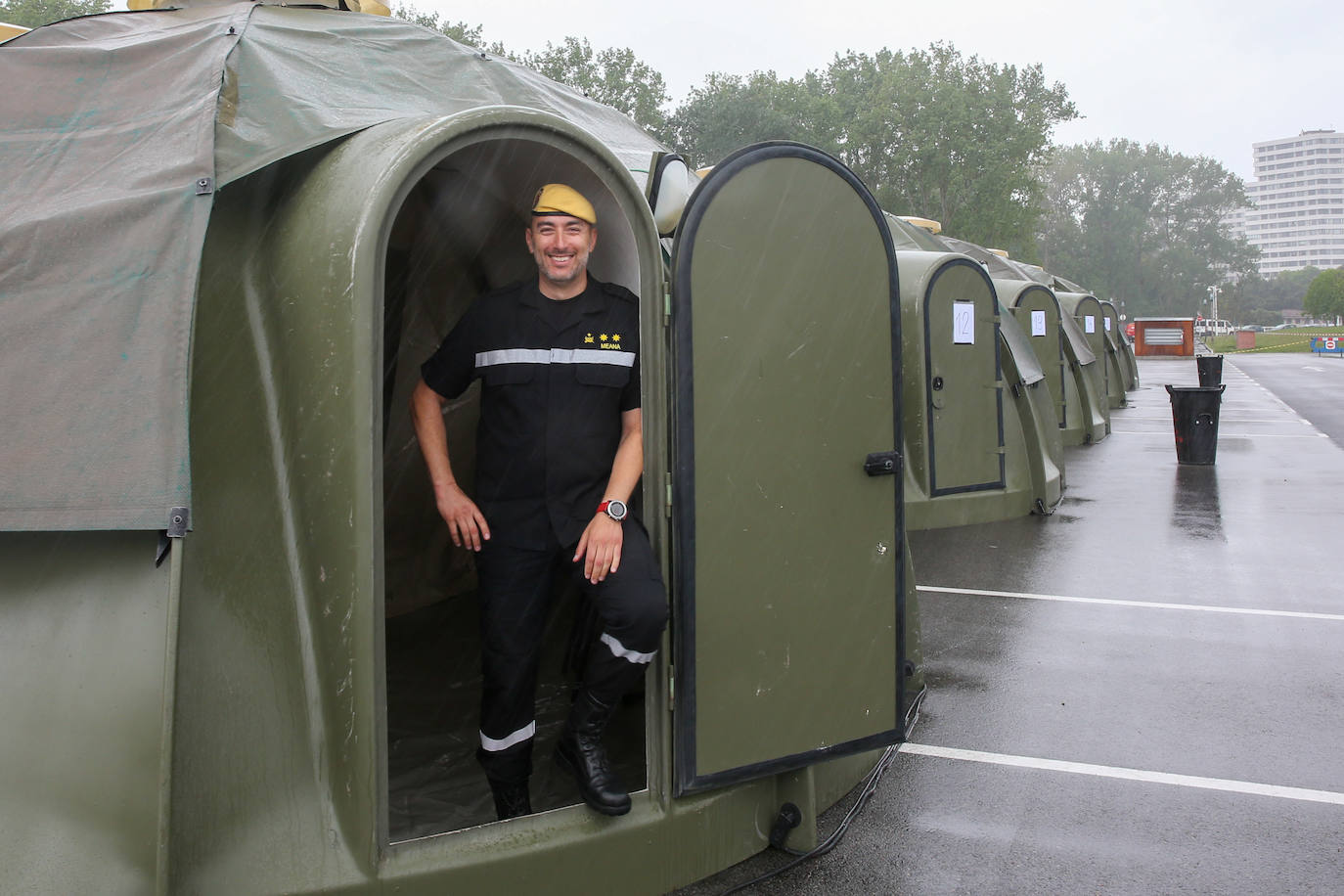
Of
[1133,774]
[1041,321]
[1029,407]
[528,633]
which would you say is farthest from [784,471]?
[1041,321]

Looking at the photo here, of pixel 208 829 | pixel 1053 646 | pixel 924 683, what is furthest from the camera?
pixel 1053 646

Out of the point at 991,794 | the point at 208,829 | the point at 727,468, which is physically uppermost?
the point at 727,468

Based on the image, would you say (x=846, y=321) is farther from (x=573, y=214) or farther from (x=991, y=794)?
(x=991, y=794)

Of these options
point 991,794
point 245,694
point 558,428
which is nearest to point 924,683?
point 991,794

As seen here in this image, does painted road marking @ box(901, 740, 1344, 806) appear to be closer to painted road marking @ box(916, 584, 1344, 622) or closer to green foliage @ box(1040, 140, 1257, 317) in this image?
painted road marking @ box(916, 584, 1344, 622)

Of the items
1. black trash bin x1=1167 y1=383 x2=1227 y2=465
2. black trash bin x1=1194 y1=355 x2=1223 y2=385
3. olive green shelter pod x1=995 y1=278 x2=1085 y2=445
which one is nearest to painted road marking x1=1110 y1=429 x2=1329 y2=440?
black trash bin x1=1194 y1=355 x2=1223 y2=385

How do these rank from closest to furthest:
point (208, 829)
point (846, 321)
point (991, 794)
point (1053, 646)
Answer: point (208, 829) → point (846, 321) → point (991, 794) → point (1053, 646)

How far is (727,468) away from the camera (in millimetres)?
3549

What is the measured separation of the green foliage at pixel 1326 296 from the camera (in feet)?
311

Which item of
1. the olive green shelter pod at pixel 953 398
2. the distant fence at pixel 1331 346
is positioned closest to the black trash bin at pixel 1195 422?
the olive green shelter pod at pixel 953 398

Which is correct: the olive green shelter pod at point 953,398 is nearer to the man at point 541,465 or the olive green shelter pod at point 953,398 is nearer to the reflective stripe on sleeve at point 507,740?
the man at point 541,465

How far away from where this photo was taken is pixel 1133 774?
14.9 ft

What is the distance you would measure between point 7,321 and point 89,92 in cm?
128

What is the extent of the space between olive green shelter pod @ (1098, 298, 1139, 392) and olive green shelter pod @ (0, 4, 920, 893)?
22438mm
